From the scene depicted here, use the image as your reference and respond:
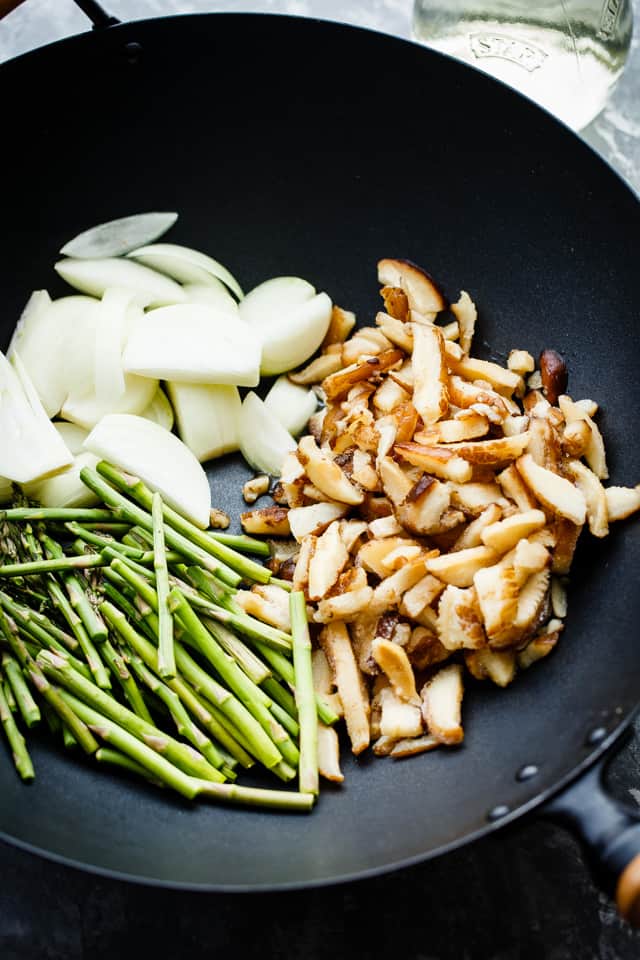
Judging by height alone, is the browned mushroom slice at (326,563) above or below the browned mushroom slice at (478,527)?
below

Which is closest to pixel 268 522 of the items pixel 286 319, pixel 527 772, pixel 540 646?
pixel 286 319

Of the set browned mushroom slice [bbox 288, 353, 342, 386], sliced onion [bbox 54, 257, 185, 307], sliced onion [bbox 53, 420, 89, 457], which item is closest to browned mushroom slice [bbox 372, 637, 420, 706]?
browned mushroom slice [bbox 288, 353, 342, 386]

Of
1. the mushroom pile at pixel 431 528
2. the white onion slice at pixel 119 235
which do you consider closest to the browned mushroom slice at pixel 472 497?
the mushroom pile at pixel 431 528

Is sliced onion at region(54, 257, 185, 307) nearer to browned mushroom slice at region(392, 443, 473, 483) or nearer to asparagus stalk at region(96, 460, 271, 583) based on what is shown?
asparagus stalk at region(96, 460, 271, 583)

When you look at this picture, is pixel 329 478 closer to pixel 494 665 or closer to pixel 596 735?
pixel 494 665

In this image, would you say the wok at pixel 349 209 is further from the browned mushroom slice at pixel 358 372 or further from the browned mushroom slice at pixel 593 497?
the browned mushroom slice at pixel 358 372

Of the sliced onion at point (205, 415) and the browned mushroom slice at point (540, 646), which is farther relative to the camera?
the sliced onion at point (205, 415)
